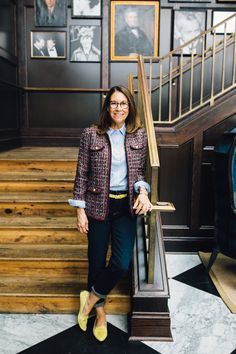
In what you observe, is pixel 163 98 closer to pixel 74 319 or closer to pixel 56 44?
pixel 56 44

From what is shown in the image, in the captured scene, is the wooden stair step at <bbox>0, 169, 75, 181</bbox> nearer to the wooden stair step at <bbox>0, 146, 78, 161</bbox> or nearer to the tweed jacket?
the wooden stair step at <bbox>0, 146, 78, 161</bbox>

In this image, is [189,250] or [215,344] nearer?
[215,344]

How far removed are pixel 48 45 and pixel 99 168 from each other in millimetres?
3712

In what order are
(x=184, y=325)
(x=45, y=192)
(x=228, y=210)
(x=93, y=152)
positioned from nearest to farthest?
(x=93, y=152) < (x=184, y=325) < (x=228, y=210) < (x=45, y=192)

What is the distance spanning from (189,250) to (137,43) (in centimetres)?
291

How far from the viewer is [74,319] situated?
2.23 m

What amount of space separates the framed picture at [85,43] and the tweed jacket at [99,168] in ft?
11.3

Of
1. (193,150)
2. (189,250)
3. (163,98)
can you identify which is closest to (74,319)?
(189,250)

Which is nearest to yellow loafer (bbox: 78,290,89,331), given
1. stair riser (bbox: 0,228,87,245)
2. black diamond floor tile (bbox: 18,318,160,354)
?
black diamond floor tile (bbox: 18,318,160,354)

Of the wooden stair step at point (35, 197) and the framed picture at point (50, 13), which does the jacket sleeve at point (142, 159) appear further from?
the framed picture at point (50, 13)

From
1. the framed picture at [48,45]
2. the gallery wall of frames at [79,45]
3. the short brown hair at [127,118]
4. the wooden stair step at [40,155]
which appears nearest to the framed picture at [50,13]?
the gallery wall of frames at [79,45]

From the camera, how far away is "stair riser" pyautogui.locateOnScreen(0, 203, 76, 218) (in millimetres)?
2938

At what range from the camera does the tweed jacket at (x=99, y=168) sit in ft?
6.04

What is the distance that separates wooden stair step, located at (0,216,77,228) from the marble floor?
0.68 meters
